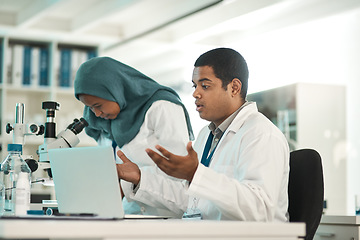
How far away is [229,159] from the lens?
5.67 feet

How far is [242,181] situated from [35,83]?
3556 mm

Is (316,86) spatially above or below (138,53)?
below

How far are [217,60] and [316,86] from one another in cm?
285

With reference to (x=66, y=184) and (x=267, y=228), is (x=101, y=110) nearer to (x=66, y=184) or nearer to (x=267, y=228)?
(x=66, y=184)

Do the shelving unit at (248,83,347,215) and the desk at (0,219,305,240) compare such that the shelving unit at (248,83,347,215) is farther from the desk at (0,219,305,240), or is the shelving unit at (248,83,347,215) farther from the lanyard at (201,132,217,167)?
the desk at (0,219,305,240)

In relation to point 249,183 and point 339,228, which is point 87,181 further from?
point 339,228

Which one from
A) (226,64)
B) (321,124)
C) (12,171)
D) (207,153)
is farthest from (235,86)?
(321,124)

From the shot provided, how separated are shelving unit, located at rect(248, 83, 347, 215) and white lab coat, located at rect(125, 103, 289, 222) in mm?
2710

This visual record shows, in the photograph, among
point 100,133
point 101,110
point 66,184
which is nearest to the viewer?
point 66,184

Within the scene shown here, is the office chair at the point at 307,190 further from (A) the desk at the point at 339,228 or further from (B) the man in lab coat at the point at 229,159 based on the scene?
(A) the desk at the point at 339,228

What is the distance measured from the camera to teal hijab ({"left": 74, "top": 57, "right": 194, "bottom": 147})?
7.61ft

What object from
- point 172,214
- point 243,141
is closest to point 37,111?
point 172,214

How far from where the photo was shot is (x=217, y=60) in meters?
1.90

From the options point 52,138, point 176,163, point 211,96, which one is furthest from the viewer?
point 52,138
